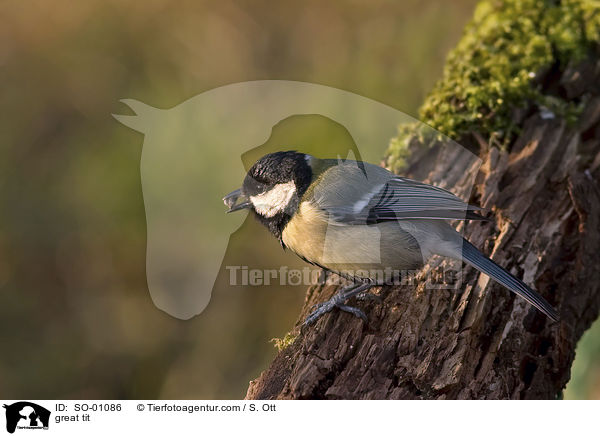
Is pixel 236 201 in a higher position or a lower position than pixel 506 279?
higher

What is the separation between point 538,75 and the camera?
302cm

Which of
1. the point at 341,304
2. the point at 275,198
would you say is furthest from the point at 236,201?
the point at 341,304

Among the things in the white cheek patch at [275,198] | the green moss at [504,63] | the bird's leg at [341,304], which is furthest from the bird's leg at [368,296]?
the green moss at [504,63]

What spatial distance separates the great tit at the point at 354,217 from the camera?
2.17m

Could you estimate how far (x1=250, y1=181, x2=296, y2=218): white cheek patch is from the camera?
2293 mm

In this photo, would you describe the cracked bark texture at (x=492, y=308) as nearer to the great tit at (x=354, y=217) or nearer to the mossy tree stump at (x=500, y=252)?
the mossy tree stump at (x=500, y=252)

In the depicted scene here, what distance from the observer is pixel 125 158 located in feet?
12.7

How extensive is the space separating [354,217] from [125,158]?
2241mm
